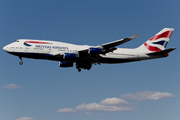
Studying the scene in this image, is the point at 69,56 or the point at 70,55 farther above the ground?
the point at 70,55

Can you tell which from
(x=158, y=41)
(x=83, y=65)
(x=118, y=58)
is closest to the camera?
(x=118, y=58)

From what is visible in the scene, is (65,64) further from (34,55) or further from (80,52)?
(34,55)

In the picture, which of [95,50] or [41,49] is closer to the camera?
[95,50]

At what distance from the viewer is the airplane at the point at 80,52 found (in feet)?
128

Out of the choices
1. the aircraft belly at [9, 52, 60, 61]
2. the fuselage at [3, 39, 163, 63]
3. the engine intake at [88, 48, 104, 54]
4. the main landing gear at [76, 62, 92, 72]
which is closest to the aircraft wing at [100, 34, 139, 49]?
the engine intake at [88, 48, 104, 54]

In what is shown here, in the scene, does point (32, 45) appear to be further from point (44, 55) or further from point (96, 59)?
point (96, 59)

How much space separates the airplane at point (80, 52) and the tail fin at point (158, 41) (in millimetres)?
519

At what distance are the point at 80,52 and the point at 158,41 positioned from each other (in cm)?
1693

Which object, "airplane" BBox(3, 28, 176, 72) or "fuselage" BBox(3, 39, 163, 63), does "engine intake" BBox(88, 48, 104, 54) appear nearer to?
"airplane" BBox(3, 28, 176, 72)

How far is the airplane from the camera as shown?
38.9 m

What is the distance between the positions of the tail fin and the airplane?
52 centimetres

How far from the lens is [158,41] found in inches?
1853

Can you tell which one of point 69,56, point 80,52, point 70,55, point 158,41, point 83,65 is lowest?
point 83,65

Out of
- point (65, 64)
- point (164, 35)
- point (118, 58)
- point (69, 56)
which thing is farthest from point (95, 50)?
point (164, 35)
